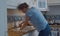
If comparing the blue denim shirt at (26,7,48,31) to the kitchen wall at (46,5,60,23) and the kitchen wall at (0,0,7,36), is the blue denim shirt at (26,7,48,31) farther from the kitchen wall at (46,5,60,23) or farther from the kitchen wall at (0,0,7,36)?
the kitchen wall at (0,0,7,36)

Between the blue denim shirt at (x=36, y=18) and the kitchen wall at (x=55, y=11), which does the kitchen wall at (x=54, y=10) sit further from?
the blue denim shirt at (x=36, y=18)

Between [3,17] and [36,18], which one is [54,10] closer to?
[36,18]

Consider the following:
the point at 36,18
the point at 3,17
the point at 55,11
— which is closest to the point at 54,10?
the point at 55,11

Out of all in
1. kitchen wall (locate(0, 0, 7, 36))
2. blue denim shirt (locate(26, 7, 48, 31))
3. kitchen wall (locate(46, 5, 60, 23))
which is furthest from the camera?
kitchen wall (locate(46, 5, 60, 23))

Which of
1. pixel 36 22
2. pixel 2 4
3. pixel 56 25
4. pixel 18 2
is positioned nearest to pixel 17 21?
pixel 18 2

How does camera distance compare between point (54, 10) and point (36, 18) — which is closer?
point (36, 18)

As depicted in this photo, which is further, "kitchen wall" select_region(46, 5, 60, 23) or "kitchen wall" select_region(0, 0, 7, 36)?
"kitchen wall" select_region(46, 5, 60, 23)

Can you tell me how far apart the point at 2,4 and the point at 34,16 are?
191 cm

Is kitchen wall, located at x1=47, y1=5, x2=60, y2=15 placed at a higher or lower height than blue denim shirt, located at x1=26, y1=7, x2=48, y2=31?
higher

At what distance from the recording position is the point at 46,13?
171 inches

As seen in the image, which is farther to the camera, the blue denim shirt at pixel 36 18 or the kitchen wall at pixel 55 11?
the kitchen wall at pixel 55 11

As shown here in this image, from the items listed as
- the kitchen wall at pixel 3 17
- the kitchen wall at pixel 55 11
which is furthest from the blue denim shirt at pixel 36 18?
the kitchen wall at pixel 3 17

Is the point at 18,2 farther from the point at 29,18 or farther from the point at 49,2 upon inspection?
the point at 49,2

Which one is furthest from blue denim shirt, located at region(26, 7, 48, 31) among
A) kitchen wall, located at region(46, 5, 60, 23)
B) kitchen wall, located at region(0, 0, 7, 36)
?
kitchen wall, located at region(0, 0, 7, 36)
